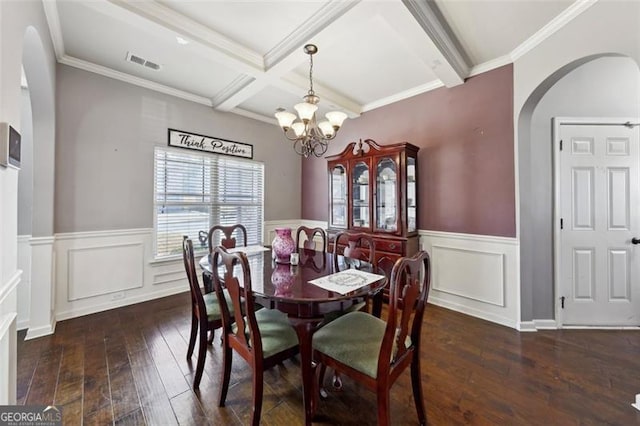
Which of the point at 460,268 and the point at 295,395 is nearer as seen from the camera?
the point at 295,395

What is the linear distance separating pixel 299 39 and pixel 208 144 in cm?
215

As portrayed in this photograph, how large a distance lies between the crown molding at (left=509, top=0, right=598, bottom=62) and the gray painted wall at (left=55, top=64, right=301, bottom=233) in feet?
12.2

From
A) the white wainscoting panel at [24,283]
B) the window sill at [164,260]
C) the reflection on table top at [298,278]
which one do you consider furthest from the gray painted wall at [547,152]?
the white wainscoting panel at [24,283]

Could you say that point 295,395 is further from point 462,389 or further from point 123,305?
point 123,305

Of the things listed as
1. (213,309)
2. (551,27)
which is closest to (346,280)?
(213,309)

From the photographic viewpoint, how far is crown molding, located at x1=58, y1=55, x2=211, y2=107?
277 centimetres

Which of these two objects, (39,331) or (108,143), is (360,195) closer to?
(108,143)

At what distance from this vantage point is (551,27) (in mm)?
2219

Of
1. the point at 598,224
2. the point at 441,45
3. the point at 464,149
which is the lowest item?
the point at 598,224

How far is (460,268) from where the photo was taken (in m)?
3.08

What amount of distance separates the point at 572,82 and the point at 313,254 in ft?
10.0

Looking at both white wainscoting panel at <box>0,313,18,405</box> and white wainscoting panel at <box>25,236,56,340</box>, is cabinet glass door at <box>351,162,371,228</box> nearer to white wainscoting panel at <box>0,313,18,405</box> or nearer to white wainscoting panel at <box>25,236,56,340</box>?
white wainscoting panel at <box>0,313,18,405</box>

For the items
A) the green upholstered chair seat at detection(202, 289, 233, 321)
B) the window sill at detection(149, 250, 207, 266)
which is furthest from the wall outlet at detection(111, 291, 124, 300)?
the green upholstered chair seat at detection(202, 289, 233, 321)

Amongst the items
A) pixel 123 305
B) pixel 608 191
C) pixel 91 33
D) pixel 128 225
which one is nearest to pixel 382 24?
pixel 91 33
